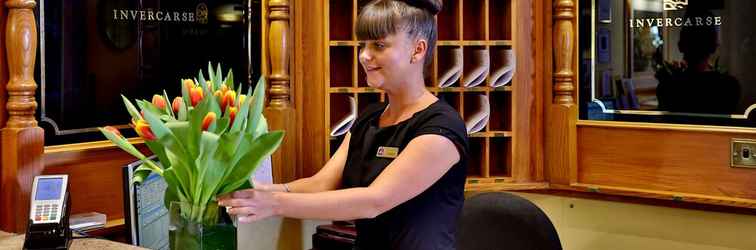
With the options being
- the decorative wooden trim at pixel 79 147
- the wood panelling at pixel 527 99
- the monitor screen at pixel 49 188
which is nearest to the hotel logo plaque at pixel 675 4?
the wood panelling at pixel 527 99

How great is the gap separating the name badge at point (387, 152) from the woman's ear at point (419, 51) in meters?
0.18

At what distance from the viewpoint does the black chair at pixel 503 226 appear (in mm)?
1651

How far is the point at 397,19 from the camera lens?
152 cm

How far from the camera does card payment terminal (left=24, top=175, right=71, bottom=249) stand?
1.63 metres

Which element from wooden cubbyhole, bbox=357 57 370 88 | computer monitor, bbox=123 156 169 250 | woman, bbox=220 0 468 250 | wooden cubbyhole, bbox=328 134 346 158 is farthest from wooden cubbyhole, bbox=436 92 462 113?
computer monitor, bbox=123 156 169 250

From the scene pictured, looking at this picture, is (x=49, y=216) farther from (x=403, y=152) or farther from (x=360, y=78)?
(x=360, y=78)

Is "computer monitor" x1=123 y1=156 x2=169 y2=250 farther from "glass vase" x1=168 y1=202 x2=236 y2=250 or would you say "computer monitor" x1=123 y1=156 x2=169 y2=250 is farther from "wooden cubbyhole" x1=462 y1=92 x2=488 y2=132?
"wooden cubbyhole" x1=462 y1=92 x2=488 y2=132

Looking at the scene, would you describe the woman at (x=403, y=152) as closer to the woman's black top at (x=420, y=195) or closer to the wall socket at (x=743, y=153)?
the woman's black top at (x=420, y=195)

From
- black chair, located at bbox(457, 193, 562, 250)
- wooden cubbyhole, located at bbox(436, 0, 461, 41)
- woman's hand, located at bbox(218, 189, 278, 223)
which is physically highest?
wooden cubbyhole, located at bbox(436, 0, 461, 41)

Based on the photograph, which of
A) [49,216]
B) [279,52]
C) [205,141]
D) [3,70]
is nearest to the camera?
[205,141]

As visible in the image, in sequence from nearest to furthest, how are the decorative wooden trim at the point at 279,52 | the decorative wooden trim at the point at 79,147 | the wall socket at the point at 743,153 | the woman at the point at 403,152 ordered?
1. the woman at the point at 403,152
2. the decorative wooden trim at the point at 79,147
3. the wall socket at the point at 743,153
4. the decorative wooden trim at the point at 279,52

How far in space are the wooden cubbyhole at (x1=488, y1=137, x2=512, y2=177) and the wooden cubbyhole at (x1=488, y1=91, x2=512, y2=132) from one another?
5cm

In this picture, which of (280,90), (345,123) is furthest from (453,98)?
(280,90)

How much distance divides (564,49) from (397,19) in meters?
1.47
